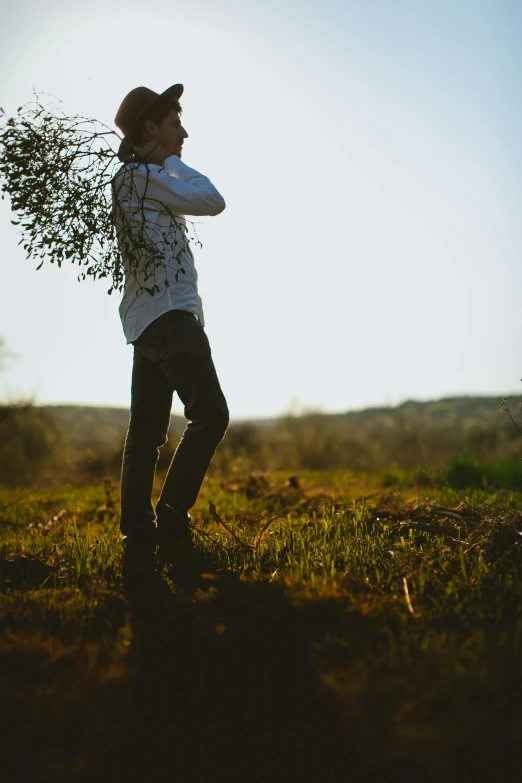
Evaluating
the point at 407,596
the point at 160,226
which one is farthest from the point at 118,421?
the point at 407,596

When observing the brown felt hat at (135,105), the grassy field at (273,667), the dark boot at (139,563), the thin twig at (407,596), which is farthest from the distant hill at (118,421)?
the thin twig at (407,596)

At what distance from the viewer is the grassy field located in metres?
1.33

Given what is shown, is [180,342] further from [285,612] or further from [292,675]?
[292,675]

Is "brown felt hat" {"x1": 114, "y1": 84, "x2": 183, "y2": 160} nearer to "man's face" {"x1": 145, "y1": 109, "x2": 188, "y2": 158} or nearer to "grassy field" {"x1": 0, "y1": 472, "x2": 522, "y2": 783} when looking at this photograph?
"man's face" {"x1": 145, "y1": 109, "x2": 188, "y2": 158}

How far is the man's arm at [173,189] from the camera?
311 centimetres

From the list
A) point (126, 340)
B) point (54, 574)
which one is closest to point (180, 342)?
point (126, 340)

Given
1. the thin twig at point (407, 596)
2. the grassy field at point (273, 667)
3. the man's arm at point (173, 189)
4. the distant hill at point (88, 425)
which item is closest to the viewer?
the grassy field at point (273, 667)

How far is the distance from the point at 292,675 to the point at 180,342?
1.97 meters

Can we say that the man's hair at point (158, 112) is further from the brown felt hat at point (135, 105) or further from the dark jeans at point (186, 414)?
the dark jeans at point (186, 414)

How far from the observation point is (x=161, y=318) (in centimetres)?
321

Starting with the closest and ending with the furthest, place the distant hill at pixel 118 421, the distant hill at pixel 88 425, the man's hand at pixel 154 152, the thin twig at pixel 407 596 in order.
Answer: the thin twig at pixel 407 596, the man's hand at pixel 154 152, the distant hill at pixel 88 425, the distant hill at pixel 118 421

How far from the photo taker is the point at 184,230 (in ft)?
11.3

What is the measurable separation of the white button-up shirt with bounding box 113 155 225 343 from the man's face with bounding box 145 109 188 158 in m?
0.23

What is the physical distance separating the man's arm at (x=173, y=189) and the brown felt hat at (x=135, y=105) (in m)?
0.36
